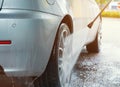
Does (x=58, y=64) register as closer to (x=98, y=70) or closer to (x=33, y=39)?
(x=33, y=39)

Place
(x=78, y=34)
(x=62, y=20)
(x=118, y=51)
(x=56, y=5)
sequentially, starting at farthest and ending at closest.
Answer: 1. (x=118, y=51)
2. (x=78, y=34)
3. (x=62, y=20)
4. (x=56, y=5)

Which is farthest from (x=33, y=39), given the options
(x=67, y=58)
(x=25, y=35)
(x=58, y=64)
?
(x=67, y=58)

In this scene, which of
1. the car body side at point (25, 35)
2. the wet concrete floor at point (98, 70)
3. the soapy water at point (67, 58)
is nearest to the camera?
the car body side at point (25, 35)

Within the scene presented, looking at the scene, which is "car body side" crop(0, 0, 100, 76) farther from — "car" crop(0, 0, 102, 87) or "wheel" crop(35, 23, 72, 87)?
"wheel" crop(35, 23, 72, 87)

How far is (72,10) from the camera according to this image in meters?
4.20

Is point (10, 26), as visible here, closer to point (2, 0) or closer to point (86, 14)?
point (2, 0)

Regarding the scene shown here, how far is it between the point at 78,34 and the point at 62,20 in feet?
2.64

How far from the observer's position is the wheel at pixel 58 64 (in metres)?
3.59

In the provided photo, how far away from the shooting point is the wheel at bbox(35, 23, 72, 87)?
11.8ft

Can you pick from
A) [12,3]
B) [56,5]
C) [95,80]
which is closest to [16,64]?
[12,3]

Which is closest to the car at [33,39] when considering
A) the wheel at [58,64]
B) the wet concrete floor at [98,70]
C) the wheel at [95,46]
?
the wheel at [58,64]

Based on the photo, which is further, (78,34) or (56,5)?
(78,34)

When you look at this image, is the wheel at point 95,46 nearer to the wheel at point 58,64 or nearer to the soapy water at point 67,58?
the soapy water at point 67,58

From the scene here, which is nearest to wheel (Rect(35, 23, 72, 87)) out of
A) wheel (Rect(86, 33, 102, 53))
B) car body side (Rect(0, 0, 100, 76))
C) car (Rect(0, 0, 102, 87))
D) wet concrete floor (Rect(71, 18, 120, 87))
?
car (Rect(0, 0, 102, 87))
